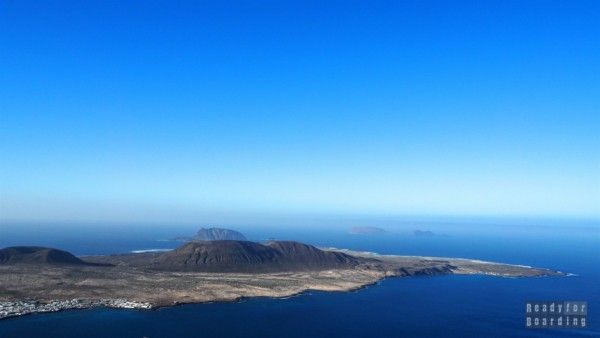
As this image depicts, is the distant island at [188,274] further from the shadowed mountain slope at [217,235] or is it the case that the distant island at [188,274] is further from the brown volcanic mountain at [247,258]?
the shadowed mountain slope at [217,235]

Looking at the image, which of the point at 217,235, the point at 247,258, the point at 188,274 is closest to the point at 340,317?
the point at 188,274

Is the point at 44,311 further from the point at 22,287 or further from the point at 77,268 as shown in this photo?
the point at 77,268

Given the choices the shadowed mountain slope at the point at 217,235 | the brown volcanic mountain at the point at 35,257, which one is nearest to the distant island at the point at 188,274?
the brown volcanic mountain at the point at 35,257

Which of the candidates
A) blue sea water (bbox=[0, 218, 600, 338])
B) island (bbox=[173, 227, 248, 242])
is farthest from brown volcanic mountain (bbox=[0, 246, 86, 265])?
island (bbox=[173, 227, 248, 242])

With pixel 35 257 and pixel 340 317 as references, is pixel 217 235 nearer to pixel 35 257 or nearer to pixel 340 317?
pixel 35 257

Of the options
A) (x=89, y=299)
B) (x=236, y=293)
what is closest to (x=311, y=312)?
(x=236, y=293)

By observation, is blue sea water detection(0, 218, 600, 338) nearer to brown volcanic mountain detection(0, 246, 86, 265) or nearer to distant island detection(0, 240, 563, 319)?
distant island detection(0, 240, 563, 319)
